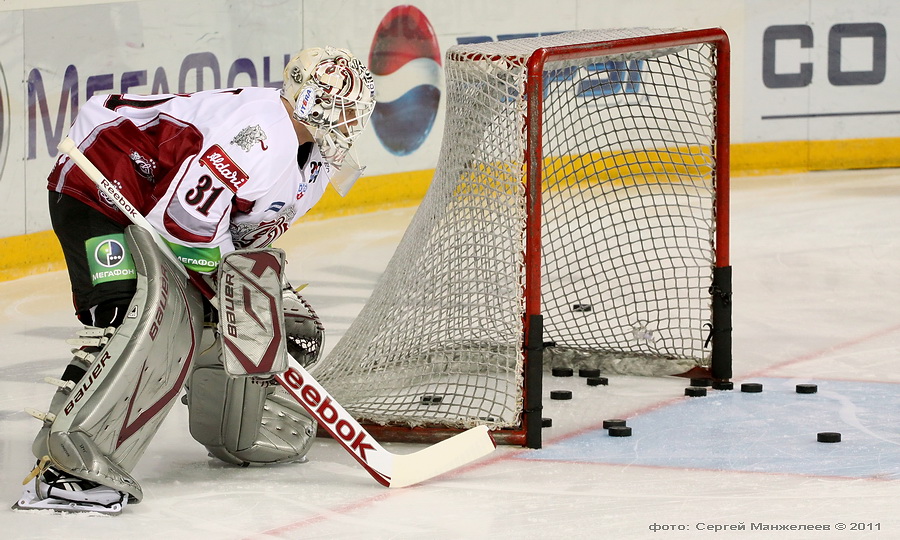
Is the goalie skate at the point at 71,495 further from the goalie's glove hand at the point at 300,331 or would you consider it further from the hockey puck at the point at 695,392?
the hockey puck at the point at 695,392

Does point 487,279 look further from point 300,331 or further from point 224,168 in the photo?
point 224,168

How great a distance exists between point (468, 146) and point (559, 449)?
89 centimetres

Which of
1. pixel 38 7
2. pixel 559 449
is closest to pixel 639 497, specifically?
pixel 559 449

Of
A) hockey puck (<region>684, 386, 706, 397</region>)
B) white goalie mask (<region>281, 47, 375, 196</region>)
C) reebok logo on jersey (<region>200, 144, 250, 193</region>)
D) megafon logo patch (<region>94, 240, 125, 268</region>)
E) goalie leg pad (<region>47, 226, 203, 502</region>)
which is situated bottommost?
hockey puck (<region>684, 386, 706, 397</region>)

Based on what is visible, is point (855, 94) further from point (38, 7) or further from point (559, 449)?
point (559, 449)

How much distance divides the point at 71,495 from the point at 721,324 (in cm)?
205

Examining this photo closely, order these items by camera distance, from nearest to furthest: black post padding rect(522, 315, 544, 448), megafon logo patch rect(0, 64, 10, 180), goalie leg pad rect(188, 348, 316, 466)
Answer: goalie leg pad rect(188, 348, 316, 466) < black post padding rect(522, 315, 544, 448) < megafon logo patch rect(0, 64, 10, 180)

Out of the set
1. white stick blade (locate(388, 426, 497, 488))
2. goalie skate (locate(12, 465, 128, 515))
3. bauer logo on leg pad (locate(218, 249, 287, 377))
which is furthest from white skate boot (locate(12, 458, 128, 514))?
white stick blade (locate(388, 426, 497, 488))

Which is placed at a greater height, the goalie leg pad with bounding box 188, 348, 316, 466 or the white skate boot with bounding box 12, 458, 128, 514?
the goalie leg pad with bounding box 188, 348, 316, 466

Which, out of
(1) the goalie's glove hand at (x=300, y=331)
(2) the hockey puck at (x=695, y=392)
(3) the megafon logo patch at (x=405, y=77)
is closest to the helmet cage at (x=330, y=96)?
(1) the goalie's glove hand at (x=300, y=331)

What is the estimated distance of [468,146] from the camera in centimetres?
404

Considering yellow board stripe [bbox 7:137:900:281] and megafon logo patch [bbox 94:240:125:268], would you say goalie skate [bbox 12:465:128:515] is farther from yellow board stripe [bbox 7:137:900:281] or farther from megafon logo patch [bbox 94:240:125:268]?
yellow board stripe [bbox 7:137:900:281]

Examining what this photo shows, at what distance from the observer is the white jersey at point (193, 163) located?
3012 mm

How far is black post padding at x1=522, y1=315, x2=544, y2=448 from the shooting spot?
356 cm
